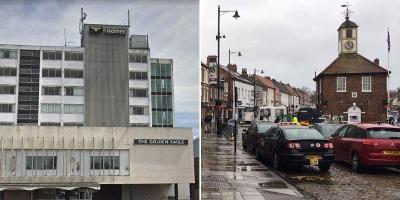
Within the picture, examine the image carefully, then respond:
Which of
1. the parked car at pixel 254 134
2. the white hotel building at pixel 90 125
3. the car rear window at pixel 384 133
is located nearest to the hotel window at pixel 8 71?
the white hotel building at pixel 90 125

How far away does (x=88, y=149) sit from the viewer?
10.5 ft

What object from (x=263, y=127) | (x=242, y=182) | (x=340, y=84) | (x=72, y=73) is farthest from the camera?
(x=340, y=84)

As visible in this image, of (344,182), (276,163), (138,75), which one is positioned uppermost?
(138,75)

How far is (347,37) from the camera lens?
163ft

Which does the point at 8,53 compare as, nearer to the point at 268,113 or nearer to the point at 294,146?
the point at 294,146

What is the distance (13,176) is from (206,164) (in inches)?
305

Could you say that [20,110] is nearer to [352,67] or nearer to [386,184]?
[386,184]

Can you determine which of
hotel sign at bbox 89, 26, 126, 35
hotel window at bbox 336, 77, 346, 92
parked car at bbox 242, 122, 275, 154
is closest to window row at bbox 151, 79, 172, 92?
hotel sign at bbox 89, 26, 126, 35

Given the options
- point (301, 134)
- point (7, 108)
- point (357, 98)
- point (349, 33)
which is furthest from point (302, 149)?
point (349, 33)

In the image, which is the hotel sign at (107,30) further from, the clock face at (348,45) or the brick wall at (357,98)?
the clock face at (348,45)

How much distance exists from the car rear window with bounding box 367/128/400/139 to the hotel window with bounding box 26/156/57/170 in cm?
796

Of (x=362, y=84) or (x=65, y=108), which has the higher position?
(x=362, y=84)

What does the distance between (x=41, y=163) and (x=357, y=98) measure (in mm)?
44395

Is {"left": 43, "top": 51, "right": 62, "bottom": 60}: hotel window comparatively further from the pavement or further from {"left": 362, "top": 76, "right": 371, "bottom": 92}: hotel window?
{"left": 362, "top": 76, "right": 371, "bottom": 92}: hotel window
